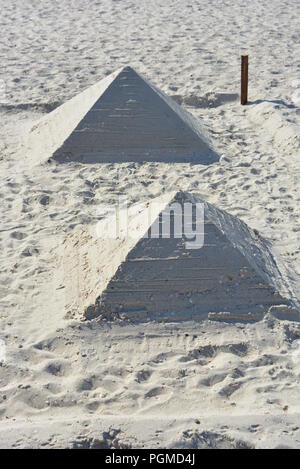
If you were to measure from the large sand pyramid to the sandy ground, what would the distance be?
15cm

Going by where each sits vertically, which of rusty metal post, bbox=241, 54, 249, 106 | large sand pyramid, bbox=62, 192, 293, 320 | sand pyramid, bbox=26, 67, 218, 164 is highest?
rusty metal post, bbox=241, 54, 249, 106

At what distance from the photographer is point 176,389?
5035mm

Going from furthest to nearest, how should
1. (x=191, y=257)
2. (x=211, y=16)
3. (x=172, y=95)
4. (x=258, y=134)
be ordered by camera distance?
(x=211, y=16) < (x=172, y=95) < (x=258, y=134) < (x=191, y=257)

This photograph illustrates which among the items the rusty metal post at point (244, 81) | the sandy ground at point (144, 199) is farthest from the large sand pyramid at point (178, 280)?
the rusty metal post at point (244, 81)

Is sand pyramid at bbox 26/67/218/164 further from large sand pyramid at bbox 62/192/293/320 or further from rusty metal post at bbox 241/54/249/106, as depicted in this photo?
large sand pyramid at bbox 62/192/293/320

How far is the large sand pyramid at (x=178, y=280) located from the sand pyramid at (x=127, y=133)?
3.10m

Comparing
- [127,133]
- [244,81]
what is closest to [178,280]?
[127,133]

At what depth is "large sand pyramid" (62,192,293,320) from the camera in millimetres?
5770

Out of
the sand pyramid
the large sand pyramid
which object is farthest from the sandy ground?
the sand pyramid

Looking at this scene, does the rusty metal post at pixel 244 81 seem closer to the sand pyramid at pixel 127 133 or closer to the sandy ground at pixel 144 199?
the sandy ground at pixel 144 199

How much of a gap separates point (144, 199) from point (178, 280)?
2177mm

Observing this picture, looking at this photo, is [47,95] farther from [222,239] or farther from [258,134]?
[222,239]
